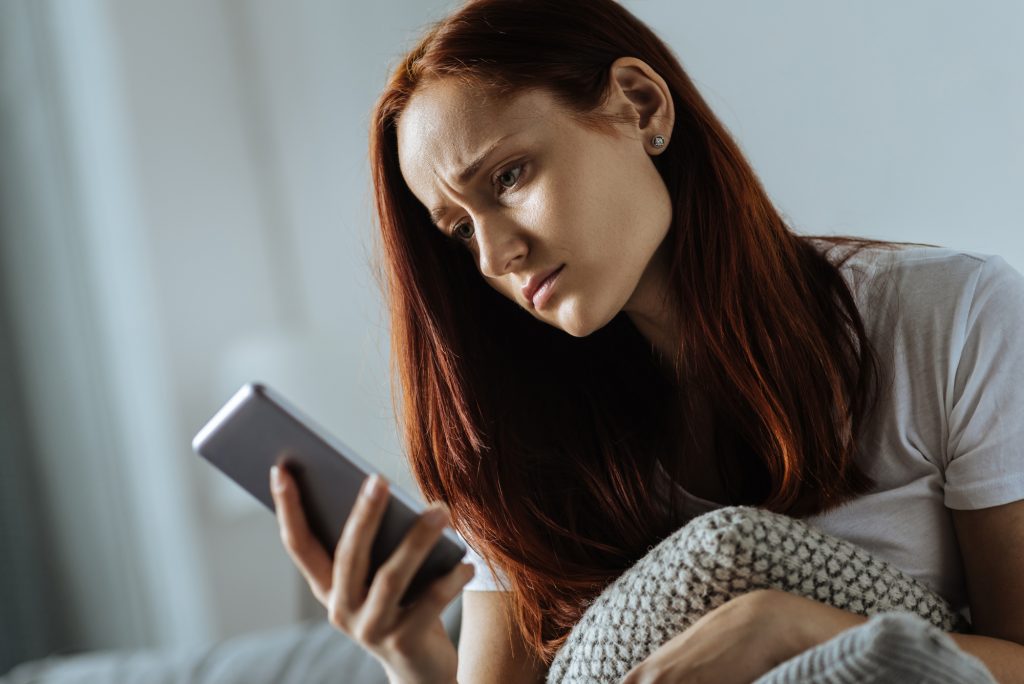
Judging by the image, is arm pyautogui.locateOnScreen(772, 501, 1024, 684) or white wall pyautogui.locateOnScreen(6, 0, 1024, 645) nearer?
arm pyautogui.locateOnScreen(772, 501, 1024, 684)

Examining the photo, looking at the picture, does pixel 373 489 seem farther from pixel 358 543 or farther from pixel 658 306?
pixel 658 306

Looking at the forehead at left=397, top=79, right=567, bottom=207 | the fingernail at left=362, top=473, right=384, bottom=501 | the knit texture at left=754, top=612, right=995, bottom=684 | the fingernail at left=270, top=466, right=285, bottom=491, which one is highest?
the forehead at left=397, top=79, right=567, bottom=207

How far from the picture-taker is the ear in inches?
39.2

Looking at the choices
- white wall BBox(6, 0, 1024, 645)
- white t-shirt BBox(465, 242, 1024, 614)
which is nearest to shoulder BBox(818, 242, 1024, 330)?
white t-shirt BBox(465, 242, 1024, 614)

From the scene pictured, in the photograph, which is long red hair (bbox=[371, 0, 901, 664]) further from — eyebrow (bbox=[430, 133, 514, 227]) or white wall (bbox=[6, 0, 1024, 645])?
white wall (bbox=[6, 0, 1024, 645])

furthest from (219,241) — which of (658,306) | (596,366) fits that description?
(658,306)

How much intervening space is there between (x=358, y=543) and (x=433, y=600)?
8 cm

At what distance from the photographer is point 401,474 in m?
2.12

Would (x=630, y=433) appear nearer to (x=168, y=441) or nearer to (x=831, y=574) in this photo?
(x=831, y=574)

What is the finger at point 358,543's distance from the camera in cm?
73

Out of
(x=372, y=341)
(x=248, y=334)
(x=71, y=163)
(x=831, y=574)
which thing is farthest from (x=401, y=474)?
(x=831, y=574)

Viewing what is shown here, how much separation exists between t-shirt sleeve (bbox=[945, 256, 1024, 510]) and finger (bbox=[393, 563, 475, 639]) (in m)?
0.47

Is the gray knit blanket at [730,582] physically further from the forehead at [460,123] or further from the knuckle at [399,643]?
the forehead at [460,123]

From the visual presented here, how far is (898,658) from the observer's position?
2.07 feet
